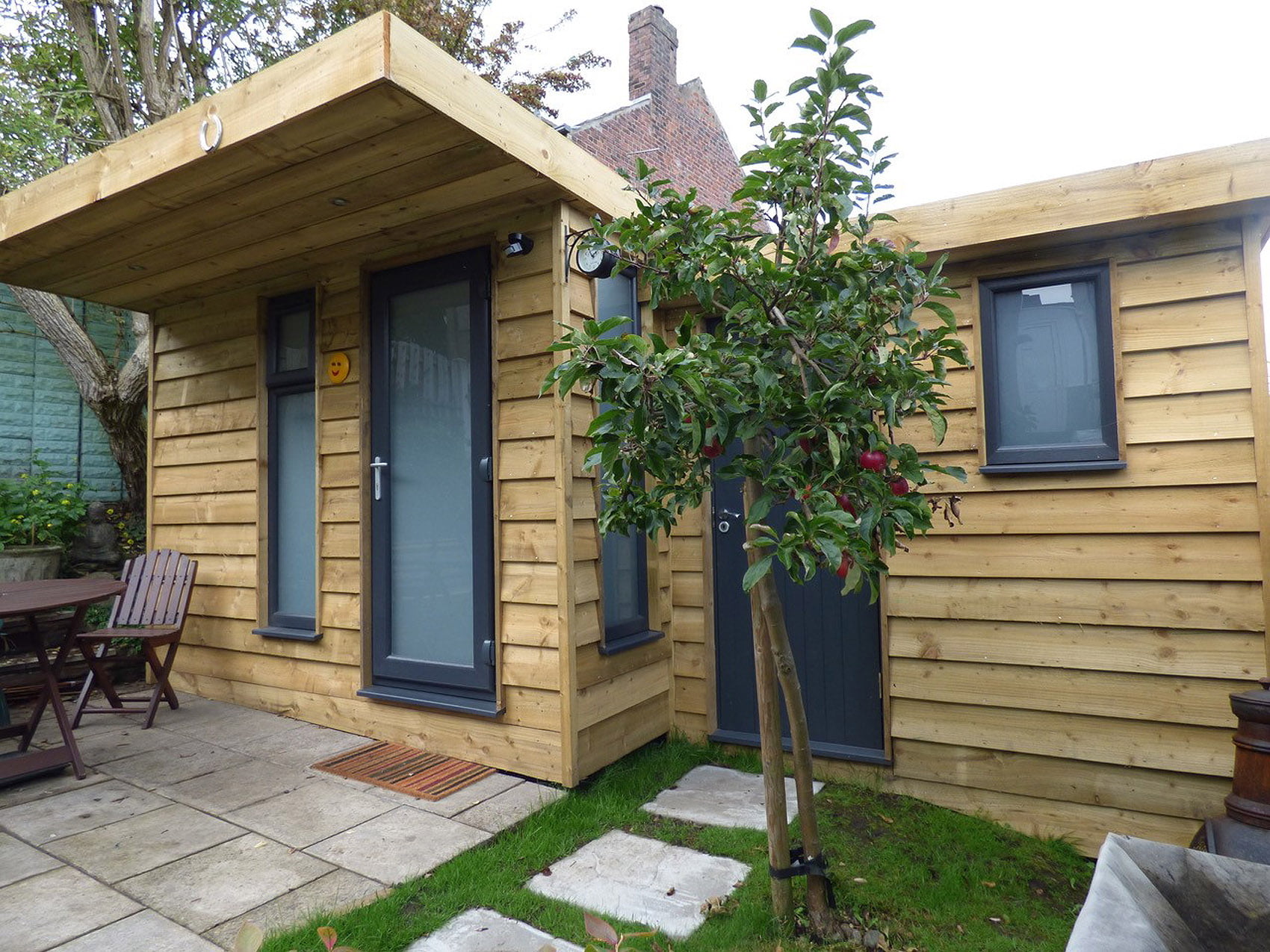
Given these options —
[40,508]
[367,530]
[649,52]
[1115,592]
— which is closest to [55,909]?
[367,530]

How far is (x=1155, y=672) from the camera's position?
2697 mm

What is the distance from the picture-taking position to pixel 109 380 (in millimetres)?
5832

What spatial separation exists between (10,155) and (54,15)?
6.38ft

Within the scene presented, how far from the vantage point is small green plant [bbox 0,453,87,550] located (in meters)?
5.19

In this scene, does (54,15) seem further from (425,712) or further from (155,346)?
(425,712)

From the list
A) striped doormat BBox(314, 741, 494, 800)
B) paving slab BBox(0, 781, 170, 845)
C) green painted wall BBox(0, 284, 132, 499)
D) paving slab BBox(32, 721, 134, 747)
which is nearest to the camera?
paving slab BBox(0, 781, 170, 845)

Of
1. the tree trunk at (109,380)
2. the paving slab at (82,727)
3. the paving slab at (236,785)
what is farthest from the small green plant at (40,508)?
the paving slab at (236,785)

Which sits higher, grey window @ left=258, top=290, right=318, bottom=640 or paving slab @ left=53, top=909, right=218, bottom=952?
grey window @ left=258, top=290, right=318, bottom=640

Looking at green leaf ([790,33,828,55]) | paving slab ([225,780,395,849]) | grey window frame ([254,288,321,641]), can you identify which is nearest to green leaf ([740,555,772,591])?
green leaf ([790,33,828,55])

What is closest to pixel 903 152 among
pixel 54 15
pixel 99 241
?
pixel 99 241

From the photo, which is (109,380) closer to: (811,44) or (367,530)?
(367,530)

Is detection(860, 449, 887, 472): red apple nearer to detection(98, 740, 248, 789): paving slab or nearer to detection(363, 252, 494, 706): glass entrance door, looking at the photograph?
detection(363, 252, 494, 706): glass entrance door

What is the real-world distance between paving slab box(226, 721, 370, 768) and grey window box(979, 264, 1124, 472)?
2945 mm

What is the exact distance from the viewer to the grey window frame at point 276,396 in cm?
382
